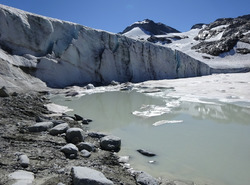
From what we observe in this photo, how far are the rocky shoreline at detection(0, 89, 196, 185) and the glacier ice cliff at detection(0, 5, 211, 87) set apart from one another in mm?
7717

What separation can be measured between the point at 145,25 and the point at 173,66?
52076 millimetres

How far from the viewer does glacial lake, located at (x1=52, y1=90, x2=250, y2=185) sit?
3.73m

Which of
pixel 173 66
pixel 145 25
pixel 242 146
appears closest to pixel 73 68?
pixel 173 66

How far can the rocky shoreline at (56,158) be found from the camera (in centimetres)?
278

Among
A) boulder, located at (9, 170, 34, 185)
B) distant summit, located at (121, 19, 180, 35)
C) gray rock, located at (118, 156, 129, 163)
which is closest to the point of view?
boulder, located at (9, 170, 34, 185)

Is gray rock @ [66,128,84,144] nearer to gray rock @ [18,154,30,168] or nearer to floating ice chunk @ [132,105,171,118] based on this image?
gray rock @ [18,154,30,168]

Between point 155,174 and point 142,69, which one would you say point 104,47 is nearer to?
point 142,69

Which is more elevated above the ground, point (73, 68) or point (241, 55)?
point (241, 55)

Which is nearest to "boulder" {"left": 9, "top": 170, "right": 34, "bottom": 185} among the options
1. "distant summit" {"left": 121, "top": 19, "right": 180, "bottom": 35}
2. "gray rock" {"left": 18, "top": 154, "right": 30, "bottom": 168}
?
"gray rock" {"left": 18, "top": 154, "right": 30, "bottom": 168}

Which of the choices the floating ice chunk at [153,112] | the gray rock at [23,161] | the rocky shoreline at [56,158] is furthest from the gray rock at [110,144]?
the floating ice chunk at [153,112]

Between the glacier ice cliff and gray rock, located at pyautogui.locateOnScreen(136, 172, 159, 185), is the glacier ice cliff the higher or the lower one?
the higher one

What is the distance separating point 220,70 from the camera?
33000 mm

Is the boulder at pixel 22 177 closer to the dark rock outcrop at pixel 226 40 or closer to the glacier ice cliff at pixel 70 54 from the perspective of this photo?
the glacier ice cliff at pixel 70 54

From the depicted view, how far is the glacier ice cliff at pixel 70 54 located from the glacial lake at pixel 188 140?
792 centimetres
